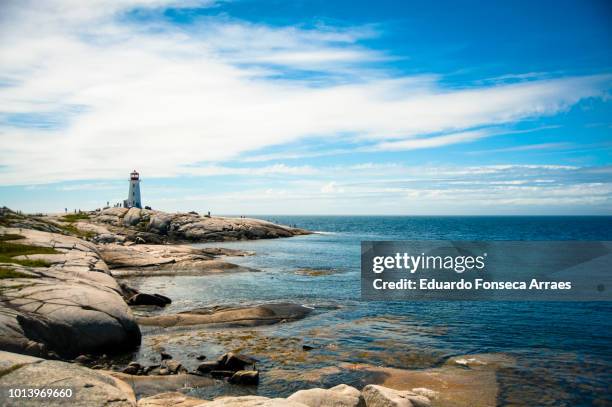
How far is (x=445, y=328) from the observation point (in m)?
24.3

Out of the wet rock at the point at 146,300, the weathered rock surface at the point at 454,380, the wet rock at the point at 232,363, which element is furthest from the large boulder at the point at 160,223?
the weathered rock surface at the point at 454,380

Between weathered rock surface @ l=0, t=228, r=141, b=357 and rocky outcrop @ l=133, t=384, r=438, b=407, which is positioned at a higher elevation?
weathered rock surface @ l=0, t=228, r=141, b=357

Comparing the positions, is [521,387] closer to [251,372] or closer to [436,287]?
[251,372]

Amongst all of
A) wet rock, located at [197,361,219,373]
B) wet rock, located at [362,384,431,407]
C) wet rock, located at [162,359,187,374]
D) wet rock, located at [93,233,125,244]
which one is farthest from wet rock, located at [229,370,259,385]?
wet rock, located at [93,233,125,244]

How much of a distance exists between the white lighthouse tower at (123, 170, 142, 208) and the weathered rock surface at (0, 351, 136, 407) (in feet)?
324

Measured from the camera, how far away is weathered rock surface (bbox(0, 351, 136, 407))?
28.0 feet

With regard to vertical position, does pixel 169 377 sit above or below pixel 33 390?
below

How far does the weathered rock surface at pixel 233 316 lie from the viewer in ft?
76.4

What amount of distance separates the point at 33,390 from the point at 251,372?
806 centimetres

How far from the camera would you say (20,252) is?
24.3m

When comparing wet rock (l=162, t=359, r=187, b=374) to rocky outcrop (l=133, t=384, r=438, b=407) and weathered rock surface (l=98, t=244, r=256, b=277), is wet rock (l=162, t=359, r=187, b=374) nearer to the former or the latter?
rocky outcrop (l=133, t=384, r=438, b=407)

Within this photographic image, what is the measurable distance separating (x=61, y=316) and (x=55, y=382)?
25.1 feet

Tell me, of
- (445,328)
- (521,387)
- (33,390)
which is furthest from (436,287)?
(33,390)

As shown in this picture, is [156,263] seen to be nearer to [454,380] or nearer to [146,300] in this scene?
[146,300]
